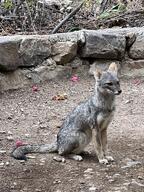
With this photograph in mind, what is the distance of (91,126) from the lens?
17.3ft

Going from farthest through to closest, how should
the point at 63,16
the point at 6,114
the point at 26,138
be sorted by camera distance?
the point at 63,16, the point at 6,114, the point at 26,138

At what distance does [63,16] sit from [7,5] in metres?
1.29

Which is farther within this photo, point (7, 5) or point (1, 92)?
point (7, 5)

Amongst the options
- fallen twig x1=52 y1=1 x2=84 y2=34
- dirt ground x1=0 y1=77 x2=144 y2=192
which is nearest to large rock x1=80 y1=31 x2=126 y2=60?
dirt ground x1=0 y1=77 x2=144 y2=192

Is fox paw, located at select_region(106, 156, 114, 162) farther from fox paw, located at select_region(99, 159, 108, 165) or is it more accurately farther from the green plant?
the green plant

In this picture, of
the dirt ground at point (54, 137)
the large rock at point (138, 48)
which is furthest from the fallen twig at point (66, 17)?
the large rock at point (138, 48)

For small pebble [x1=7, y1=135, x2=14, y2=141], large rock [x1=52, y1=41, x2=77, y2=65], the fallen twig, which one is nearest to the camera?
small pebble [x1=7, y1=135, x2=14, y2=141]

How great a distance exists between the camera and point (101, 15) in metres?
9.54

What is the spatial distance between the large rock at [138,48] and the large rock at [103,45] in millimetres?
185

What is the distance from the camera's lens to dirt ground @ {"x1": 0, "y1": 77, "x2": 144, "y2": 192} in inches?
184

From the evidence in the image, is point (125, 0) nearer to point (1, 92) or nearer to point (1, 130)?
point (1, 92)

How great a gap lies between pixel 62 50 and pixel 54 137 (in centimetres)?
237

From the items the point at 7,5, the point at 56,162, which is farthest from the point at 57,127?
the point at 7,5

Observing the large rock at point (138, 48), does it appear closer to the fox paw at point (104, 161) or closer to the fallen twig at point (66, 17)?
the fallen twig at point (66, 17)
